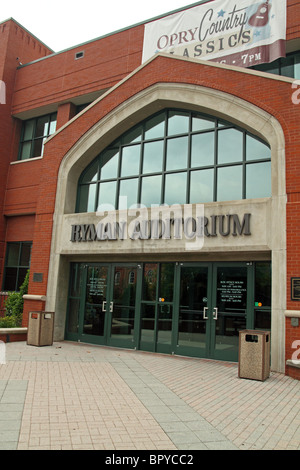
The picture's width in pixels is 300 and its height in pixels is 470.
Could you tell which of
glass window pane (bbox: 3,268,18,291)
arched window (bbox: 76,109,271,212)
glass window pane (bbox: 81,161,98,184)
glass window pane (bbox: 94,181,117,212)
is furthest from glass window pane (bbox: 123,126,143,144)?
glass window pane (bbox: 3,268,18,291)

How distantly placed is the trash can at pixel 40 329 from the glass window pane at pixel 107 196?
12.3 ft

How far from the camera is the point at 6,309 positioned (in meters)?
13.7

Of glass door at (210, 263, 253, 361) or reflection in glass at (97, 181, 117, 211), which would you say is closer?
glass door at (210, 263, 253, 361)

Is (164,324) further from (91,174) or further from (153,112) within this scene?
(153,112)

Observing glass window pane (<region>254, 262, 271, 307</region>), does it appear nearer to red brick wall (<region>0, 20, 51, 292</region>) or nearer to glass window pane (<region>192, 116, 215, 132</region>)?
glass window pane (<region>192, 116, 215, 132</region>)

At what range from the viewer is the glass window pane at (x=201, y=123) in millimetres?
10875

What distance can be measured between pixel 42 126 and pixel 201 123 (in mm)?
8450

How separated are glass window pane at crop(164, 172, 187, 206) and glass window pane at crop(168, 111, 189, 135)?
1.41m

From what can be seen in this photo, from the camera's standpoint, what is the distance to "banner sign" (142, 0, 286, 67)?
1093cm

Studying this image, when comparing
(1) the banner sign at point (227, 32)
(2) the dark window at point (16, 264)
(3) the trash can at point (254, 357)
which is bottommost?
(3) the trash can at point (254, 357)

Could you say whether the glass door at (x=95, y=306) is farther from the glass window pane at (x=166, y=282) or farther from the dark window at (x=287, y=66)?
the dark window at (x=287, y=66)

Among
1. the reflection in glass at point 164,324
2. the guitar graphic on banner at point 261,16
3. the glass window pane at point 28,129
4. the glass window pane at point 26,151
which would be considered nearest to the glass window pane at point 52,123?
the glass window pane at point 28,129

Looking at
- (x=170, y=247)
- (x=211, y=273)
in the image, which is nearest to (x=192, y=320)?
(x=211, y=273)

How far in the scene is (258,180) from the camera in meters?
9.78
